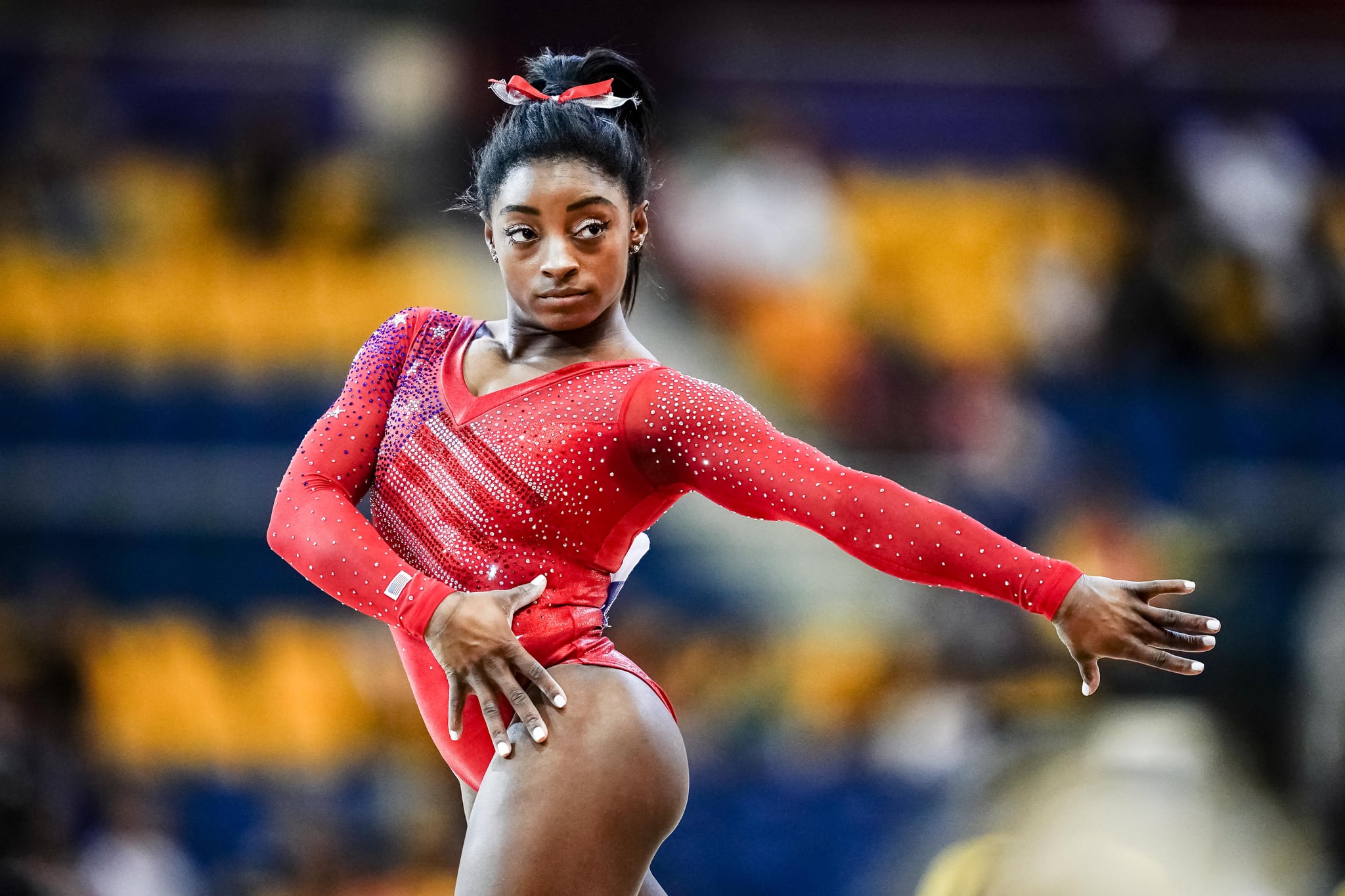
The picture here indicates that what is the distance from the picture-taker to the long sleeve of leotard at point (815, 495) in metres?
2.28

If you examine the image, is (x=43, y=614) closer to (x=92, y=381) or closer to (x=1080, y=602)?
(x=92, y=381)

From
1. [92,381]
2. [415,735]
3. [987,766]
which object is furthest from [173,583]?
[987,766]

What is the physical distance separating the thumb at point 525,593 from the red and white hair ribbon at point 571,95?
75 cm

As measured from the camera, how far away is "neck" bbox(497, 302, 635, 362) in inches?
101

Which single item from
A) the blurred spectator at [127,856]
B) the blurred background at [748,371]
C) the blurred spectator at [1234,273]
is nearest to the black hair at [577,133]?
the blurred background at [748,371]

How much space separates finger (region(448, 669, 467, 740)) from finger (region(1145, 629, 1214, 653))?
957 millimetres

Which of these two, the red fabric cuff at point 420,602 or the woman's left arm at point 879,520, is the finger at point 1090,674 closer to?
→ the woman's left arm at point 879,520

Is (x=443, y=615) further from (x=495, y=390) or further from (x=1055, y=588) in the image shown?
(x=1055, y=588)

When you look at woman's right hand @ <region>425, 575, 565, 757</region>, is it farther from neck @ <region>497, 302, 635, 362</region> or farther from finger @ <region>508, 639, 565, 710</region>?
neck @ <region>497, 302, 635, 362</region>

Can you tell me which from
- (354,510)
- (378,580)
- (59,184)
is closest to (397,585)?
(378,580)

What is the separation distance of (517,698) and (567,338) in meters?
0.59

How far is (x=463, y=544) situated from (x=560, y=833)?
1.52 ft

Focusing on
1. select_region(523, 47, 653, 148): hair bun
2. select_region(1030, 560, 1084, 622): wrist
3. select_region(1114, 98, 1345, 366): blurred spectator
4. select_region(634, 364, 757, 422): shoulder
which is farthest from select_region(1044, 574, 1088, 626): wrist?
select_region(1114, 98, 1345, 366): blurred spectator

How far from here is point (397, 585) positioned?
235 cm
